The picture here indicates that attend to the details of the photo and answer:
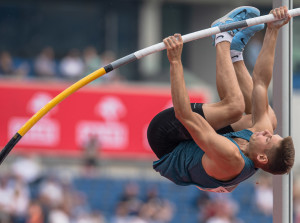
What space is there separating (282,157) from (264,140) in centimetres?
16

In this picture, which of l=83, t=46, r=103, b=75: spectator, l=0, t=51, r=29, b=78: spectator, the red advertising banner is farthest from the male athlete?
l=0, t=51, r=29, b=78: spectator

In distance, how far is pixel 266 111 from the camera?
4.48 metres

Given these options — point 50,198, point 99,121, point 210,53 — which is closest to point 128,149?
point 99,121

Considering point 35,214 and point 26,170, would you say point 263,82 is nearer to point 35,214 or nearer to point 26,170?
point 35,214

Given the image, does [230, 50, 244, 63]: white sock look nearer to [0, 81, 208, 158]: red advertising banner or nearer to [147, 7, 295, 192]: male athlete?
[147, 7, 295, 192]: male athlete

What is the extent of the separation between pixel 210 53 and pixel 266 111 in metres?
13.2

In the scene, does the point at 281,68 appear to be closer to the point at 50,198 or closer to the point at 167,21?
the point at 50,198

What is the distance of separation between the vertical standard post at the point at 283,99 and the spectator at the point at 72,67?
380 inches

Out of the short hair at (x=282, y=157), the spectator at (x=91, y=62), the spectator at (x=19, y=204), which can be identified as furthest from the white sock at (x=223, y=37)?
the spectator at (x=91, y=62)

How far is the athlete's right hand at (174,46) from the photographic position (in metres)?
4.01

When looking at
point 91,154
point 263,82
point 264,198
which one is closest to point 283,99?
point 263,82

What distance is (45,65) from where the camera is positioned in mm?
14109

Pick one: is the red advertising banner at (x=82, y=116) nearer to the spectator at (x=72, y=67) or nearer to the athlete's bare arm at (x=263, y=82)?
the spectator at (x=72, y=67)

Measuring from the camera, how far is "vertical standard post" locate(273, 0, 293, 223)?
4.58 meters
